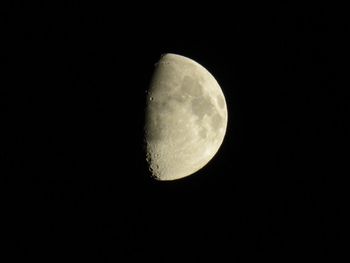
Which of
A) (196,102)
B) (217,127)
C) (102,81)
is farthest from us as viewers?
(217,127)

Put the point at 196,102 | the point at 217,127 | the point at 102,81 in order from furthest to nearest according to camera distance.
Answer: the point at 217,127
the point at 196,102
the point at 102,81

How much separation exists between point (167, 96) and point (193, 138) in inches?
24.8

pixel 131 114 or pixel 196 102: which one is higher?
pixel 196 102

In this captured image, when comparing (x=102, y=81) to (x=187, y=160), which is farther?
(x=187, y=160)

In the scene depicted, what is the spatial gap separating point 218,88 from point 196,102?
718 millimetres

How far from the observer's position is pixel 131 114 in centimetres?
418

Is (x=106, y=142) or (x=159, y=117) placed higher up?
(x=159, y=117)

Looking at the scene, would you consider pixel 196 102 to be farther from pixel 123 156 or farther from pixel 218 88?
pixel 123 156

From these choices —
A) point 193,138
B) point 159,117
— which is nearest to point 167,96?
point 159,117

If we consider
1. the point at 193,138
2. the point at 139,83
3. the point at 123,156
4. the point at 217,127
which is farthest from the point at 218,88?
the point at 123,156

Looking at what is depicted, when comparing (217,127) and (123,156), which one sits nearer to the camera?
(123,156)

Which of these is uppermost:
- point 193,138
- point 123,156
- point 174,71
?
point 174,71

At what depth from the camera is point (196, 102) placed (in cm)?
438

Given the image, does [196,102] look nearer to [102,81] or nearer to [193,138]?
[193,138]
